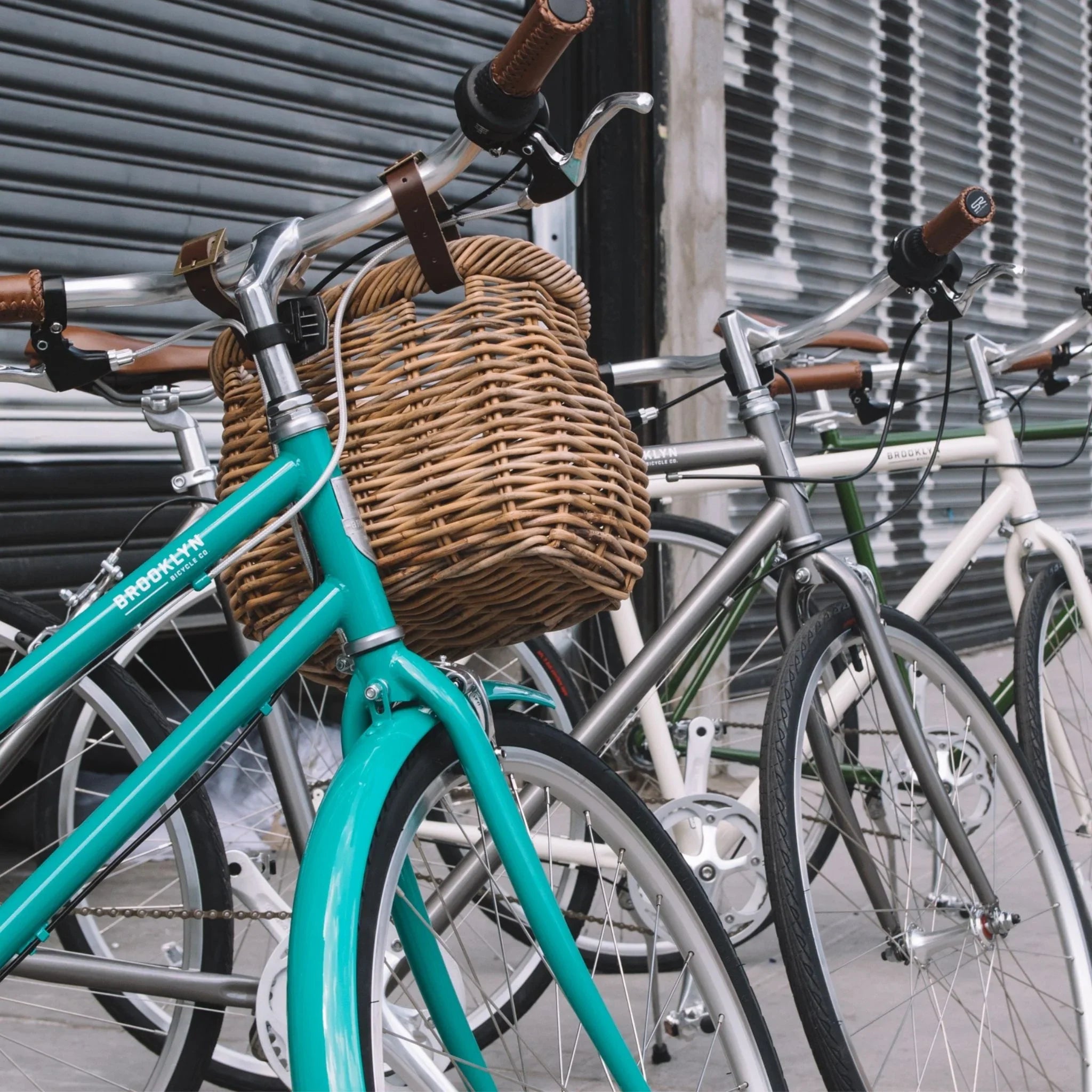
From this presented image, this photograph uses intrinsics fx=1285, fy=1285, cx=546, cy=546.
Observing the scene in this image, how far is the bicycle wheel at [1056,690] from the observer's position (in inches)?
101

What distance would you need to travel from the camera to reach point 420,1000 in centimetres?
204

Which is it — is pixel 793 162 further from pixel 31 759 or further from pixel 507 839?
pixel 507 839

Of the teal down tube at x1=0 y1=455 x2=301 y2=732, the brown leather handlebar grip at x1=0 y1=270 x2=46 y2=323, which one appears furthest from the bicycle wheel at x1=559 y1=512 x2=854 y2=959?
the brown leather handlebar grip at x1=0 y1=270 x2=46 y2=323

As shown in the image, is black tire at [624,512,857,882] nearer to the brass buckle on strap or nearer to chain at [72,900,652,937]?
chain at [72,900,652,937]

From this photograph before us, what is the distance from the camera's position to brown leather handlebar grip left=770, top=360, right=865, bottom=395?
273cm

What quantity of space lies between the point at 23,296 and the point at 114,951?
1438 mm

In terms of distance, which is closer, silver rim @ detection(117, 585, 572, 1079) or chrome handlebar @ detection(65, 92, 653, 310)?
chrome handlebar @ detection(65, 92, 653, 310)

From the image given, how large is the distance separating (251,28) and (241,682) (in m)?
2.67

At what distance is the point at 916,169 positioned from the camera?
5.95m

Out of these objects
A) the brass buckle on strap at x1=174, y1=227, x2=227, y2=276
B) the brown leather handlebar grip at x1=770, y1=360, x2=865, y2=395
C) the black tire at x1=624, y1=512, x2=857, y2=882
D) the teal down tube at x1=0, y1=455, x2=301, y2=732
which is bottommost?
the teal down tube at x1=0, y1=455, x2=301, y2=732

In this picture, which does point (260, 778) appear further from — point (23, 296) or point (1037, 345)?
point (1037, 345)

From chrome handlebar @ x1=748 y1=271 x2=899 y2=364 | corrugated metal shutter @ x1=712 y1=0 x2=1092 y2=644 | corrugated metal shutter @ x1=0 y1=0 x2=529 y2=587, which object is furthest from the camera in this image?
corrugated metal shutter @ x1=712 y1=0 x2=1092 y2=644

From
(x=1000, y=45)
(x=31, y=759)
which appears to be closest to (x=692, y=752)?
(x=31, y=759)

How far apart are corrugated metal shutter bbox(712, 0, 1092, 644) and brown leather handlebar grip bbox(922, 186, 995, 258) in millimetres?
2889
